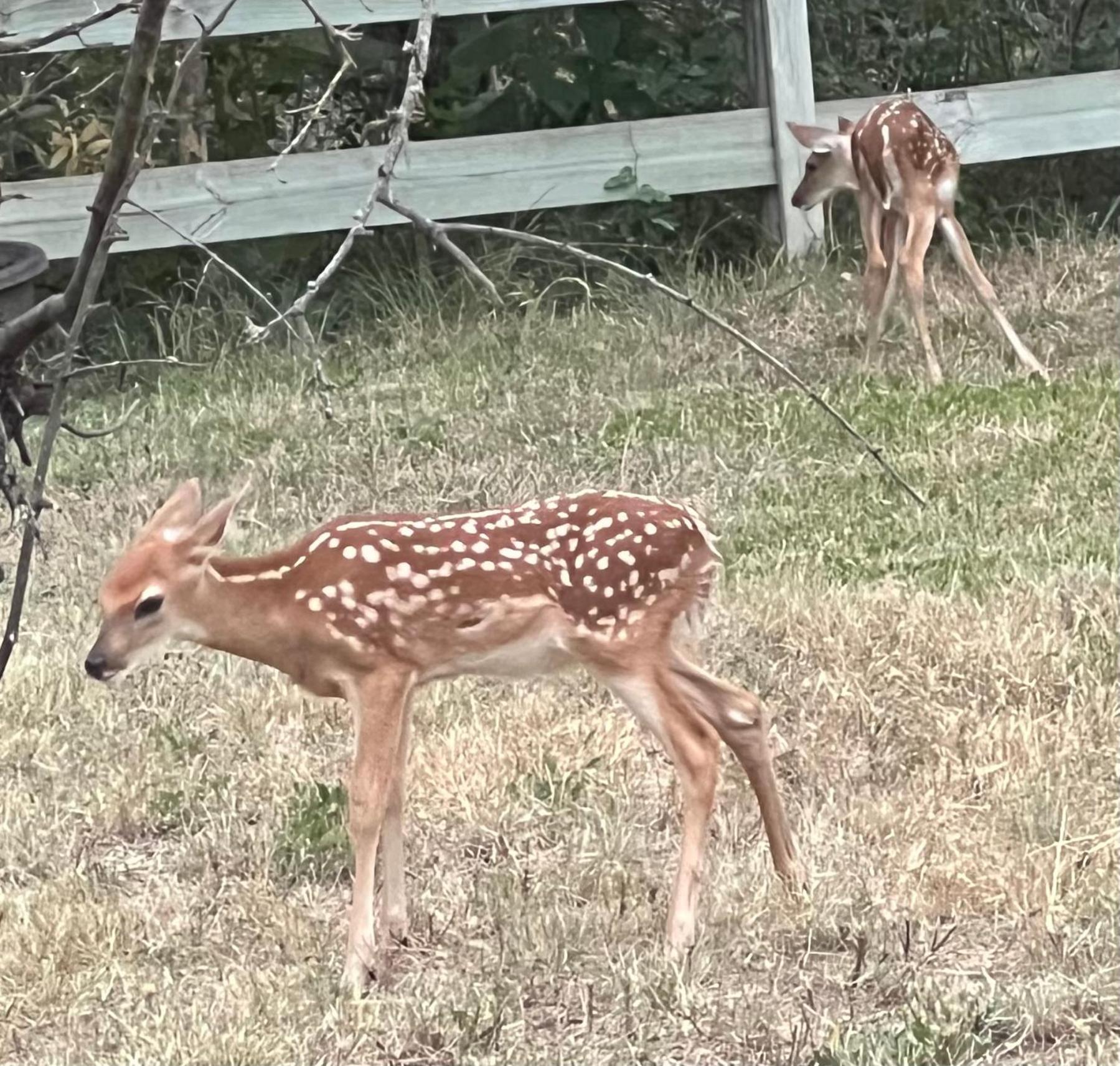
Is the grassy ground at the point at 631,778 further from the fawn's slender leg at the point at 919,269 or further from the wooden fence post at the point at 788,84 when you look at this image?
the wooden fence post at the point at 788,84

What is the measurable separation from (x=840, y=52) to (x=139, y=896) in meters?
7.92

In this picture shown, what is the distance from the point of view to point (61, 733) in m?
4.95

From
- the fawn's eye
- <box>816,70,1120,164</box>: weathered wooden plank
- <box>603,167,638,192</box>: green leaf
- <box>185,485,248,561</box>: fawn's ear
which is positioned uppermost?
<box>185,485,248,561</box>: fawn's ear

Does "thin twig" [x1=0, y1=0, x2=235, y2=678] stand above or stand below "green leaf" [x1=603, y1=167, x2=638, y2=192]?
above

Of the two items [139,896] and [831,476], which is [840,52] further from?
[139,896]

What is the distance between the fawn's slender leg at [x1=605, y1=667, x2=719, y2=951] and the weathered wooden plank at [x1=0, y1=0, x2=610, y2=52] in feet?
17.3

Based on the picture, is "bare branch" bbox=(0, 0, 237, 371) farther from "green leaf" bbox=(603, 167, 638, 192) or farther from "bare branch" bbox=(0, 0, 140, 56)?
"green leaf" bbox=(603, 167, 638, 192)

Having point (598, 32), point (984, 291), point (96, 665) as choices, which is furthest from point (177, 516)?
point (598, 32)

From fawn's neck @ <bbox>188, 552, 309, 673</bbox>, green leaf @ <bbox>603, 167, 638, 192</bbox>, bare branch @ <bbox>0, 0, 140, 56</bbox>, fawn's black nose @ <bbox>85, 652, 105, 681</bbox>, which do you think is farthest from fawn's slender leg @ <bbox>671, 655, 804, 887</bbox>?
green leaf @ <bbox>603, 167, 638, 192</bbox>

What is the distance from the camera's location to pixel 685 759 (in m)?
3.60

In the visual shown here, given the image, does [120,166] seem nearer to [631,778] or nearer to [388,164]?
[388,164]

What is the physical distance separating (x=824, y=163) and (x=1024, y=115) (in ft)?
4.76

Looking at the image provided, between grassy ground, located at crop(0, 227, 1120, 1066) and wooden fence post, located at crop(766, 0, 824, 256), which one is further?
wooden fence post, located at crop(766, 0, 824, 256)

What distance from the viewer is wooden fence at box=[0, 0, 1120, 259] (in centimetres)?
851
